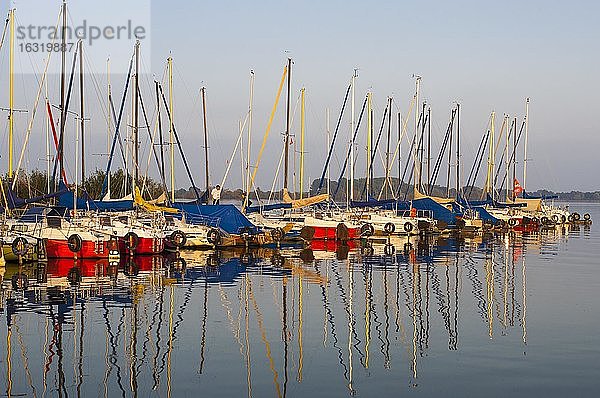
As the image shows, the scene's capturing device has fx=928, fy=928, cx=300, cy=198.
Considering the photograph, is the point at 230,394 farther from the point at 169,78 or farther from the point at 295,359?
the point at 169,78

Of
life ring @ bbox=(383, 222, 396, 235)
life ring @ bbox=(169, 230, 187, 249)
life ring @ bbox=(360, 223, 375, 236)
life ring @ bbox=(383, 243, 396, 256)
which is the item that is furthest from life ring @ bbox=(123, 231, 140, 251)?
life ring @ bbox=(383, 222, 396, 235)

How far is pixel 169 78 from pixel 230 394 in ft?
134

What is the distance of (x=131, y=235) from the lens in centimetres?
4131

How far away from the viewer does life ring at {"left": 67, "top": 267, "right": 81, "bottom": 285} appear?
30.1m

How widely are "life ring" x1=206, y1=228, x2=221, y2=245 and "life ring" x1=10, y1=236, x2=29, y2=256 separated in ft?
39.5

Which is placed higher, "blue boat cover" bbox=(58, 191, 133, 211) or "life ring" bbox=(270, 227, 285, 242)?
"blue boat cover" bbox=(58, 191, 133, 211)

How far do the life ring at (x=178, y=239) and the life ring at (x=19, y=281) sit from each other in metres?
12.7

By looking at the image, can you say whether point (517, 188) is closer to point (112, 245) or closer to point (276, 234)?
point (276, 234)

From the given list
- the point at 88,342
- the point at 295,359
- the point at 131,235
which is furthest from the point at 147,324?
the point at 131,235

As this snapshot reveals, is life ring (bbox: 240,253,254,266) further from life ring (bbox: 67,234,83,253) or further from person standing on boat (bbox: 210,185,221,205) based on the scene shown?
person standing on boat (bbox: 210,185,221,205)

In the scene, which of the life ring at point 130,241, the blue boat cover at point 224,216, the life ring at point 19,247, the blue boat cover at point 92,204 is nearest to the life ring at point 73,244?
the life ring at point 19,247

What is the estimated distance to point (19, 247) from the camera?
36344 mm

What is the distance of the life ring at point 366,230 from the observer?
57.6 metres

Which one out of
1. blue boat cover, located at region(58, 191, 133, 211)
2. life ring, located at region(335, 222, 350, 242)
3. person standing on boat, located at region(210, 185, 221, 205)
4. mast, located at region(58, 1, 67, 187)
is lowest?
life ring, located at region(335, 222, 350, 242)
